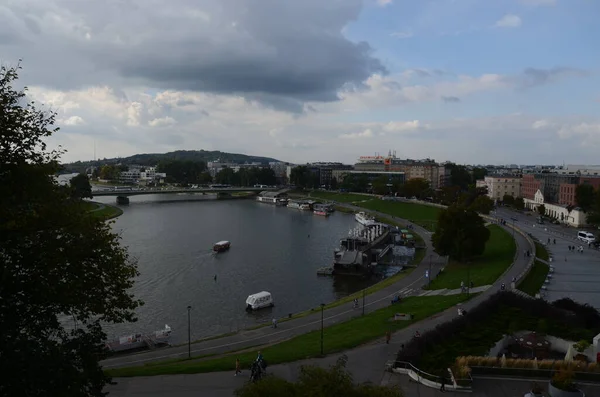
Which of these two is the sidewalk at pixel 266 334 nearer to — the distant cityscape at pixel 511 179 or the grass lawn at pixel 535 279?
the grass lawn at pixel 535 279

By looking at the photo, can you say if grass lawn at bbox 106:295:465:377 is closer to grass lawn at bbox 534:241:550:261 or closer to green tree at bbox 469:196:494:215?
grass lawn at bbox 534:241:550:261

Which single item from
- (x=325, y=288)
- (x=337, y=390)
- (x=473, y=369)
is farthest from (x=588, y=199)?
(x=337, y=390)

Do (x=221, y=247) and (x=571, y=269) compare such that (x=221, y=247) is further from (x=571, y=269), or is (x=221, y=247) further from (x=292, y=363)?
(x=292, y=363)

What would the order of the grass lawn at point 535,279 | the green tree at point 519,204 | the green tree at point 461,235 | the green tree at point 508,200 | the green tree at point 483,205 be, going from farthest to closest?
the green tree at point 508,200, the green tree at point 519,204, the green tree at point 483,205, the green tree at point 461,235, the grass lawn at point 535,279

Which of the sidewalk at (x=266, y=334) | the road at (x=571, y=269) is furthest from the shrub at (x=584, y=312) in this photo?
the sidewalk at (x=266, y=334)

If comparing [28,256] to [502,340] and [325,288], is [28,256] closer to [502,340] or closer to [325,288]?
[502,340]

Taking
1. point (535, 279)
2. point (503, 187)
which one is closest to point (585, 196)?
point (503, 187)
